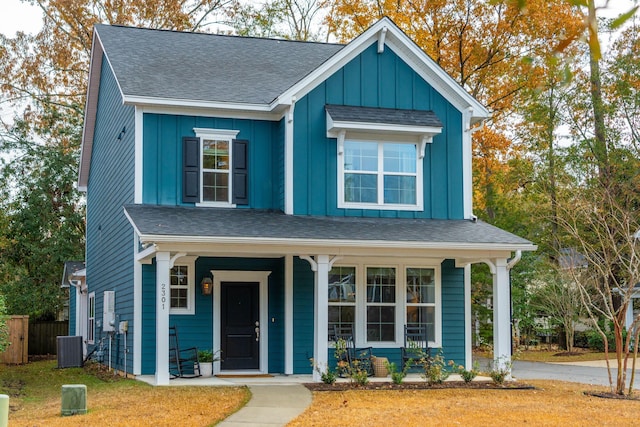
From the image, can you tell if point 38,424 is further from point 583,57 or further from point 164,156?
point 583,57

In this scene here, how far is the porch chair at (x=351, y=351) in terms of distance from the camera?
16531mm

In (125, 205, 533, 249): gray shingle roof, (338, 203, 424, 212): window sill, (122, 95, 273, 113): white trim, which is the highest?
(122, 95, 273, 113): white trim

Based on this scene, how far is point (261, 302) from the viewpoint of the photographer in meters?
17.6

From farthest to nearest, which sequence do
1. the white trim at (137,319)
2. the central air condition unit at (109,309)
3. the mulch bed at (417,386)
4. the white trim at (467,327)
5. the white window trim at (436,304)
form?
1. the central air condition unit at (109,309)
2. the white trim at (467,327)
3. the white window trim at (436,304)
4. the white trim at (137,319)
5. the mulch bed at (417,386)

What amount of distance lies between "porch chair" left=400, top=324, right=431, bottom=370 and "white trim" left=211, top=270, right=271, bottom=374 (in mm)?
2791

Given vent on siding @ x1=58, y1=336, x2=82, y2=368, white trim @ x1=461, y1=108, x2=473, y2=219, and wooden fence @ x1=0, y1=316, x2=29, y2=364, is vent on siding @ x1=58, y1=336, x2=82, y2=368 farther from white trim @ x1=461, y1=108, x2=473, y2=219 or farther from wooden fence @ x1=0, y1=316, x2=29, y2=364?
white trim @ x1=461, y1=108, x2=473, y2=219

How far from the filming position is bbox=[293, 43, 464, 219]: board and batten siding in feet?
56.9

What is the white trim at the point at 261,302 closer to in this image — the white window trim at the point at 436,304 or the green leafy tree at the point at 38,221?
the white window trim at the point at 436,304

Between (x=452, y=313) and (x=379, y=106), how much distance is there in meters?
4.63

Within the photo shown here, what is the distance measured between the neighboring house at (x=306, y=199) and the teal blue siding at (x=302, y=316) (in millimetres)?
28

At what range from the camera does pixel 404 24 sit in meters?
29.4

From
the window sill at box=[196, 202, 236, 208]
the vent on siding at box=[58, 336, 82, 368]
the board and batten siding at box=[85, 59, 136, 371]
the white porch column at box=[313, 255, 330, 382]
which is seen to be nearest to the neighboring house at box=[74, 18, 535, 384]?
the window sill at box=[196, 202, 236, 208]

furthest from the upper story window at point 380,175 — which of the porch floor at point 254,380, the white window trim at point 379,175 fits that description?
the porch floor at point 254,380

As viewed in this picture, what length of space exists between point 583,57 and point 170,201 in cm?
1770
